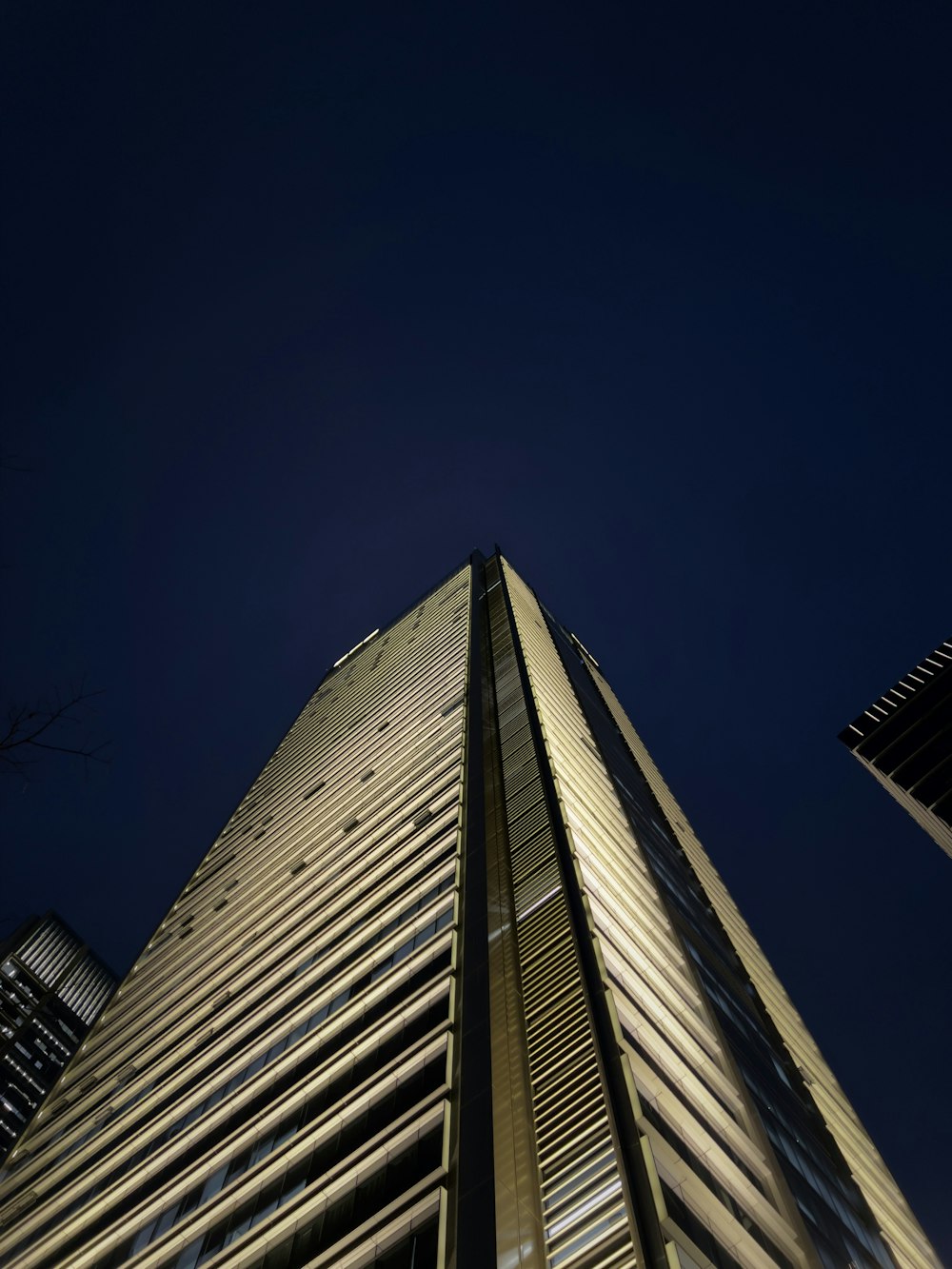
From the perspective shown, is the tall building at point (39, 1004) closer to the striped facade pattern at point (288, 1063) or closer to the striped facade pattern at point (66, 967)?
the striped facade pattern at point (66, 967)

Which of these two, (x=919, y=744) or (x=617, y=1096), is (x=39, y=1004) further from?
(x=617, y=1096)

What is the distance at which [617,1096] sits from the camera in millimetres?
15344

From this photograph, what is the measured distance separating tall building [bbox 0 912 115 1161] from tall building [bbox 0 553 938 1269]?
257 feet

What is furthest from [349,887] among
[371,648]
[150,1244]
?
[371,648]

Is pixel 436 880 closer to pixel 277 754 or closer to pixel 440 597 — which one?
pixel 277 754

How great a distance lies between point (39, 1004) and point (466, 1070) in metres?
123

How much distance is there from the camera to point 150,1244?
75.4 feet

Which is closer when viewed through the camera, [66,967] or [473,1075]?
[473,1075]

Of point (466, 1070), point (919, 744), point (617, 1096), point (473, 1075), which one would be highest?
point (466, 1070)

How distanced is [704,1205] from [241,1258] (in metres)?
10.7

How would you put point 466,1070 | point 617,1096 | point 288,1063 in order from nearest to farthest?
1. point 617,1096
2. point 466,1070
3. point 288,1063

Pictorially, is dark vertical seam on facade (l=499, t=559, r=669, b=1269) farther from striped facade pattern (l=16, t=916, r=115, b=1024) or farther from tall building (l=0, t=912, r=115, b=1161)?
striped facade pattern (l=16, t=916, r=115, b=1024)

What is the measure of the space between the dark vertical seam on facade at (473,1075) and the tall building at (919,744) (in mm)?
51367

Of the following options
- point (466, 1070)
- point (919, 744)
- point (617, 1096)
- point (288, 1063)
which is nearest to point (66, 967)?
point (919, 744)
